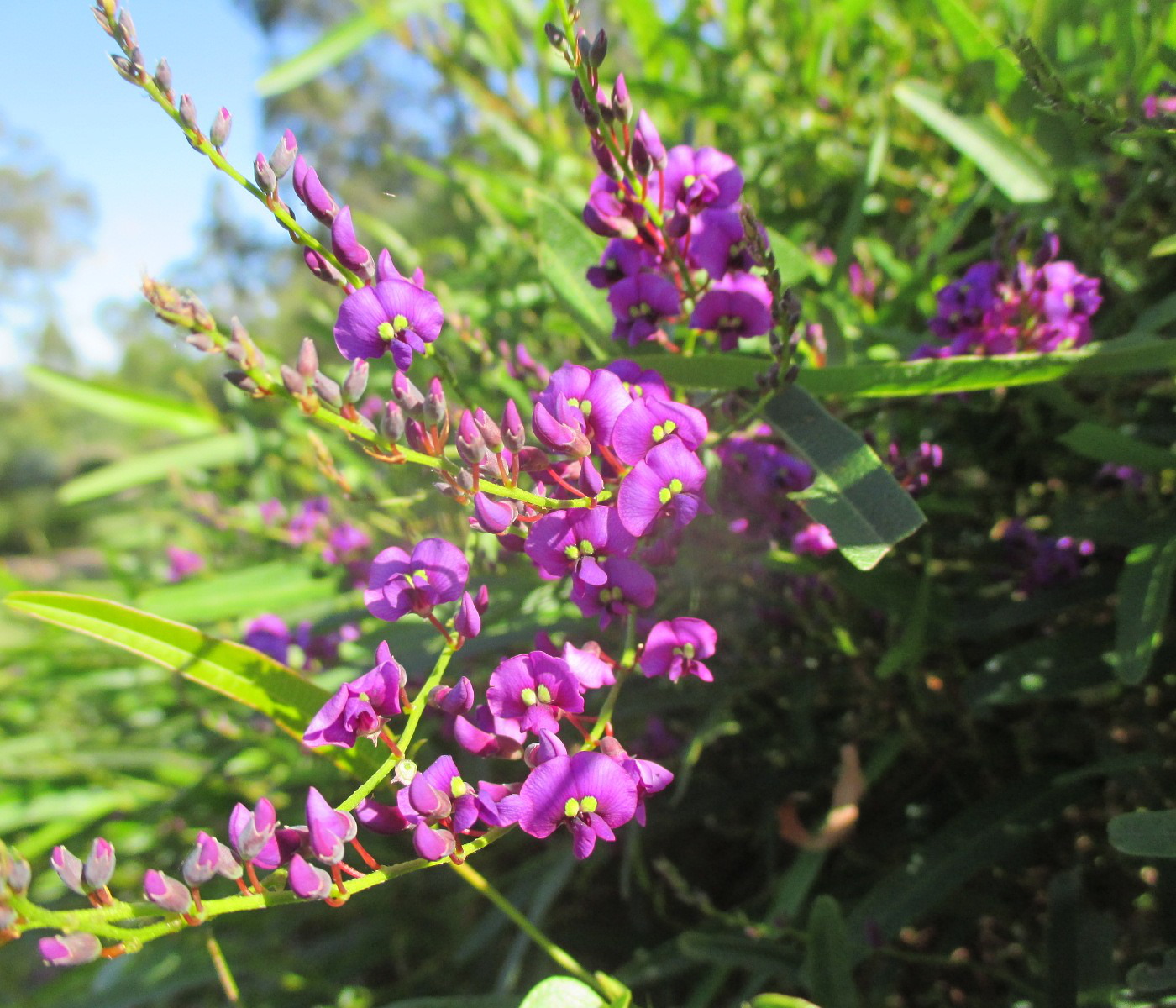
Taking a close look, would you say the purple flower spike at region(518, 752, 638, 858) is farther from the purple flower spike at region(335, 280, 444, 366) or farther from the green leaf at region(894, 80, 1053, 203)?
the green leaf at region(894, 80, 1053, 203)

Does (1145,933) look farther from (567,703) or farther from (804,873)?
(567,703)

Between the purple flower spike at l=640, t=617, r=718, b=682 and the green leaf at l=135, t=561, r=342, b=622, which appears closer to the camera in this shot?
the purple flower spike at l=640, t=617, r=718, b=682

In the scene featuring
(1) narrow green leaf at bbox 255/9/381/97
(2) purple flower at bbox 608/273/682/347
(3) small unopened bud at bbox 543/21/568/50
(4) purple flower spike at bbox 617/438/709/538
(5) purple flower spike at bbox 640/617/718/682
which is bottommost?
(5) purple flower spike at bbox 640/617/718/682

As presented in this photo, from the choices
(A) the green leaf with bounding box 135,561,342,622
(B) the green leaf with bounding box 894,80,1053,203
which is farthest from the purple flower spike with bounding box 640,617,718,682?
(A) the green leaf with bounding box 135,561,342,622

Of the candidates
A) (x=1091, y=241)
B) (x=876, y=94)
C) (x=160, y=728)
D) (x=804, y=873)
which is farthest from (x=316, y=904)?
(x=876, y=94)

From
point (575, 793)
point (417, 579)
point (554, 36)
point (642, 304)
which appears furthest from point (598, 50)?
point (575, 793)

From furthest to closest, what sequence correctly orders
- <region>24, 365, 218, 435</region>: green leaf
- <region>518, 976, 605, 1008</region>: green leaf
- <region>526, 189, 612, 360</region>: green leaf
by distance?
<region>24, 365, 218, 435</region>: green leaf
<region>526, 189, 612, 360</region>: green leaf
<region>518, 976, 605, 1008</region>: green leaf
